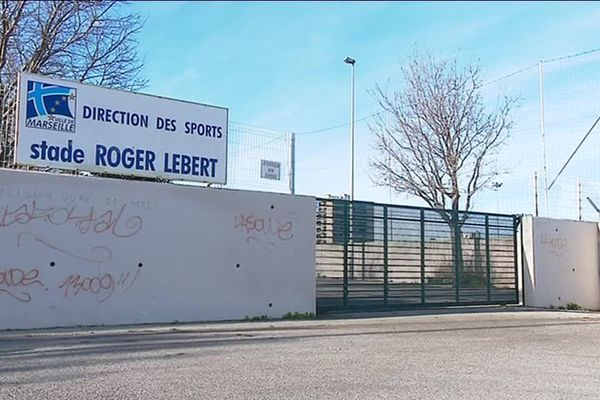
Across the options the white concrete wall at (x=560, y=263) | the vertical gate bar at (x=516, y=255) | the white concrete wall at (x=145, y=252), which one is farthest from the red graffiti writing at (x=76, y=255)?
the white concrete wall at (x=560, y=263)

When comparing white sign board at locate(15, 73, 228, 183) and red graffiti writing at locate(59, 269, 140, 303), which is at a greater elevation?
white sign board at locate(15, 73, 228, 183)

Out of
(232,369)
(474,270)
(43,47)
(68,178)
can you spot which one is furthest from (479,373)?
(43,47)

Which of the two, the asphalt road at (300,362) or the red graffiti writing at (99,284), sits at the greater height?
the red graffiti writing at (99,284)

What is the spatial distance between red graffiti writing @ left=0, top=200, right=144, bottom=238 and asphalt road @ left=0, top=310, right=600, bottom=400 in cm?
192

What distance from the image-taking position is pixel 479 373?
7832 mm

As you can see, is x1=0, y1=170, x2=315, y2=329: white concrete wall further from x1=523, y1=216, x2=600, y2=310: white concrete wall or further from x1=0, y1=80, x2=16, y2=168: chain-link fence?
x1=523, y1=216, x2=600, y2=310: white concrete wall

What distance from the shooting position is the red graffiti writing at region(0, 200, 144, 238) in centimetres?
1140

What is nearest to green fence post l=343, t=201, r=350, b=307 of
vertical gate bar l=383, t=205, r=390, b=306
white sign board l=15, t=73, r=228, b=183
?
vertical gate bar l=383, t=205, r=390, b=306

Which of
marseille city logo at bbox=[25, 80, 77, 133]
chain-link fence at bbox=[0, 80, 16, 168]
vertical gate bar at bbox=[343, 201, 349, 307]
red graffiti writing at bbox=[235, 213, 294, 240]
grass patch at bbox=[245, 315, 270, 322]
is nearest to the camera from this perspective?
marseille city logo at bbox=[25, 80, 77, 133]

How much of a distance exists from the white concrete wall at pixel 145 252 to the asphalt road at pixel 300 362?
2.72 ft

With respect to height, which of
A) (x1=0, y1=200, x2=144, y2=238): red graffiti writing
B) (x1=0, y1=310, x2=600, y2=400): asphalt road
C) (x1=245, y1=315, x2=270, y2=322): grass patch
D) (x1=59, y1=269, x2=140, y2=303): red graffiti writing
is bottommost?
(x1=0, y1=310, x2=600, y2=400): asphalt road

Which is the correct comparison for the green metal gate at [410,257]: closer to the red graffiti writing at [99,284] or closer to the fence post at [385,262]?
the fence post at [385,262]

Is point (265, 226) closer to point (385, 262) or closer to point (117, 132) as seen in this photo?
point (385, 262)

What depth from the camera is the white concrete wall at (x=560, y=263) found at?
61.9ft
